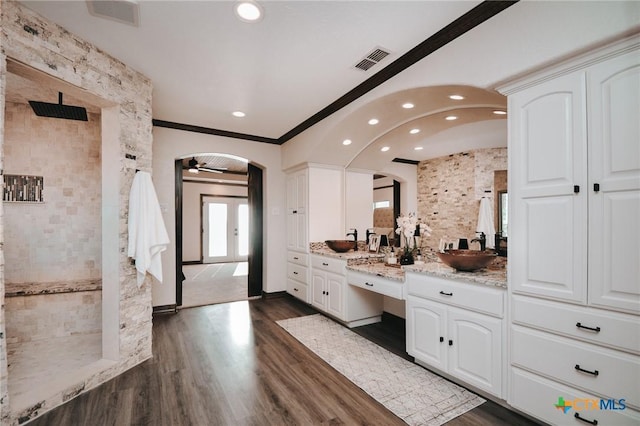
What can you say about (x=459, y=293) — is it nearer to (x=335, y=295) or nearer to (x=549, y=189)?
(x=549, y=189)

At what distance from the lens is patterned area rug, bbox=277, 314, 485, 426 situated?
6.48 ft

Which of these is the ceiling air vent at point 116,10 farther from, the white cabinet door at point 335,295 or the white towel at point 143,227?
the white cabinet door at point 335,295

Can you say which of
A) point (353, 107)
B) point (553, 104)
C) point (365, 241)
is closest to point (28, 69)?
point (353, 107)

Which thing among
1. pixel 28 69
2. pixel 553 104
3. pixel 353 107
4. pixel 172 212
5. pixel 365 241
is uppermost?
pixel 353 107

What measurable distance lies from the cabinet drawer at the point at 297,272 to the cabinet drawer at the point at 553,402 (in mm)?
2938

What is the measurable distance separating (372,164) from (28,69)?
3855 mm

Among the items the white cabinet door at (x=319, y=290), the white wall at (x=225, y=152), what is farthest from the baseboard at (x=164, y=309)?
the white cabinet door at (x=319, y=290)

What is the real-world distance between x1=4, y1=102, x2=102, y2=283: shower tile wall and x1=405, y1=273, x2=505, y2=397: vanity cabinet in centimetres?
358

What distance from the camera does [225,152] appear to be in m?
4.64

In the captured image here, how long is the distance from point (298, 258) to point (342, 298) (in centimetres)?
126

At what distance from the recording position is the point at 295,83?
2.98m

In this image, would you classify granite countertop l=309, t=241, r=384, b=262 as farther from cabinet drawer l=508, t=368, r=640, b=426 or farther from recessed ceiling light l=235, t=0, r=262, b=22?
recessed ceiling light l=235, t=0, r=262, b=22

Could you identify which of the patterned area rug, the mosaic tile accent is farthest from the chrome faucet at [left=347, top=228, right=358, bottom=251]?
the mosaic tile accent

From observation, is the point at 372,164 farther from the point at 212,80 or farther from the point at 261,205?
the point at 212,80
